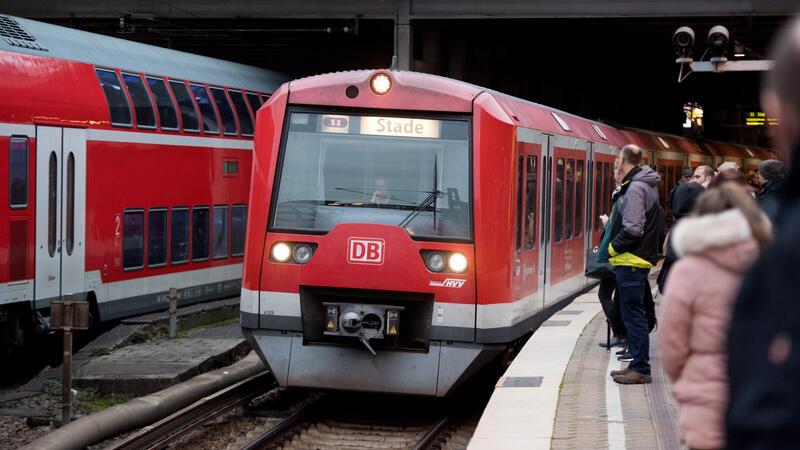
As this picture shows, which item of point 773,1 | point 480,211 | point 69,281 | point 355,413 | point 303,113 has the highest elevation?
point 773,1

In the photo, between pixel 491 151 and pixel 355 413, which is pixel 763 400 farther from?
pixel 355 413

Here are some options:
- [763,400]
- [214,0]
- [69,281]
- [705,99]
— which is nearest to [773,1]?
[214,0]

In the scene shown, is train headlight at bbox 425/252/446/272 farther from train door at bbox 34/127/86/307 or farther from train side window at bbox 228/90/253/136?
train side window at bbox 228/90/253/136

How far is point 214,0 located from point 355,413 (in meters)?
16.9

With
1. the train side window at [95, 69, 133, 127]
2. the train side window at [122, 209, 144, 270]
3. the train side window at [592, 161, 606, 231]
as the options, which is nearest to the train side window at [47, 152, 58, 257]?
the train side window at [95, 69, 133, 127]

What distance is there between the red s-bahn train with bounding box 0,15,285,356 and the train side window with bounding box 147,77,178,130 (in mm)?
21

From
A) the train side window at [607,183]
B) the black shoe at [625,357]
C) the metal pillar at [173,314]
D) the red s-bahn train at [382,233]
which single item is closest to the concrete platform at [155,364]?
the metal pillar at [173,314]

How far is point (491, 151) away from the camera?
10484 millimetres

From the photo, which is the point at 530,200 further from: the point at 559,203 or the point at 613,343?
the point at 559,203

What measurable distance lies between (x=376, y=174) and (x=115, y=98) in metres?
5.89

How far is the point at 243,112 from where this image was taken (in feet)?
62.7

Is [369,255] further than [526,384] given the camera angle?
Yes

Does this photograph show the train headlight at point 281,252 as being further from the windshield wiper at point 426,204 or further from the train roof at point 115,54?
the train roof at point 115,54

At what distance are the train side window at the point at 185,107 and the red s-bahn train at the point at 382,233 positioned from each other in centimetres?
637
